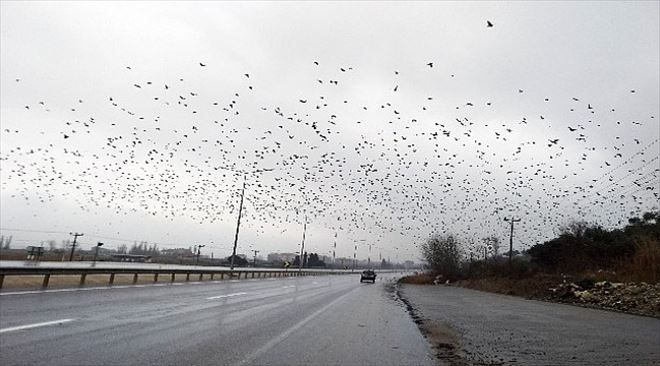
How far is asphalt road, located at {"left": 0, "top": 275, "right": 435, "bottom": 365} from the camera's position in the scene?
7.53 metres

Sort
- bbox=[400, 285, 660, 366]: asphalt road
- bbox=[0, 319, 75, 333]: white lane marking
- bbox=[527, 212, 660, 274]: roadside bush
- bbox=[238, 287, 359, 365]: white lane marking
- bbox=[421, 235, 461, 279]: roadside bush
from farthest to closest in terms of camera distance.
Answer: bbox=[421, 235, 461, 279]: roadside bush
bbox=[527, 212, 660, 274]: roadside bush
bbox=[400, 285, 660, 366]: asphalt road
bbox=[0, 319, 75, 333]: white lane marking
bbox=[238, 287, 359, 365]: white lane marking

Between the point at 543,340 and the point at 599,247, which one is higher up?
the point at 599,247

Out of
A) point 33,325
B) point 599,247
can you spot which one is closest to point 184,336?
point 33,325

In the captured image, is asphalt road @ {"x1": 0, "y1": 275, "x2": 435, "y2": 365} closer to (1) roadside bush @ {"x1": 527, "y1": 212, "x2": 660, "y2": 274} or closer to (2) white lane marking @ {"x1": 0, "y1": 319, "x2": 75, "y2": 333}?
(2) white lane marking @ {"x1": 0, "y1": 319, "x2": 75, "y2": 333}

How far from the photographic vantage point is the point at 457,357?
948 centimetres

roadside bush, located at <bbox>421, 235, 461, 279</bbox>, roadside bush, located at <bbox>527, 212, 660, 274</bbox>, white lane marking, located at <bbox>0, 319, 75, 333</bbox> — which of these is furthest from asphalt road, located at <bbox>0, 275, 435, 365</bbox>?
roadside bush, located at <bbox>421, 235, 461, 279</bbox>

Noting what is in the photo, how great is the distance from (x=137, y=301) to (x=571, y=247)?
146 feet

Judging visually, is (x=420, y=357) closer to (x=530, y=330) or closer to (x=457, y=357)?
(x=457, y=357)

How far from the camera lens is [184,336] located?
31.9 feet

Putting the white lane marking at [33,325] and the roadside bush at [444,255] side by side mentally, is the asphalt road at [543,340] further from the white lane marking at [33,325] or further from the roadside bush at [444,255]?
the roadside bush at [444,255]

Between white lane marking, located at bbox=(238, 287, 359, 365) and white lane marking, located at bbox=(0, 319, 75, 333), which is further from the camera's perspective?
white lane marking, located at bbox=(0, 319, 75, 333)

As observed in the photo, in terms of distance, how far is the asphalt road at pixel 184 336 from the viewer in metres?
7.53

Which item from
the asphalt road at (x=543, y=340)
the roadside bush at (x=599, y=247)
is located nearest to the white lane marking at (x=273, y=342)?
the asphalt road at (x=543, y=340)

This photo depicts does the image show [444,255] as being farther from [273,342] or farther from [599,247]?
[273,342]
